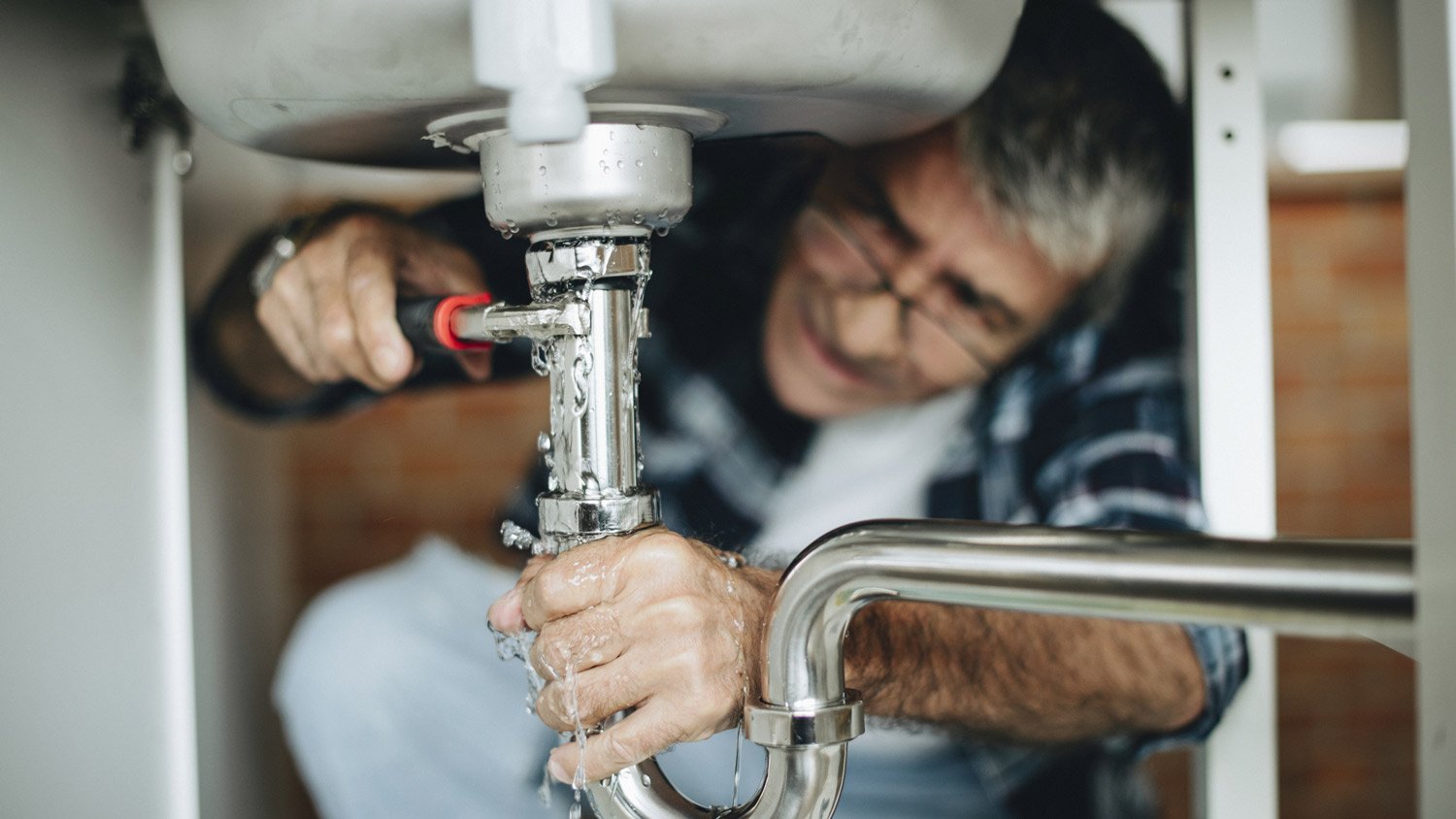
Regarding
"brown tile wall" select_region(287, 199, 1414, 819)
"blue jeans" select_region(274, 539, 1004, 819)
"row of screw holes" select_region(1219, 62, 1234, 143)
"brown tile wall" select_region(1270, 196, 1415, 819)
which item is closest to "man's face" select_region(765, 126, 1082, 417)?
"row of screw holes" select_region(1219, 62, 1234, 143)

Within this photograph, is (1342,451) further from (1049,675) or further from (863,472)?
(1049,675)

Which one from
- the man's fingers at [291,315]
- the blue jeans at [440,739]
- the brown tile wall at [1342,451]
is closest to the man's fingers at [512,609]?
the man's fingers at [291,315]

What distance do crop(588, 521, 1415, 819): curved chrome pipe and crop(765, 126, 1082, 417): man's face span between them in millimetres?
405

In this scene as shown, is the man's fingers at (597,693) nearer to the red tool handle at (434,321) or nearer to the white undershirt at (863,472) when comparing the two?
the red tool handle at (434,321)

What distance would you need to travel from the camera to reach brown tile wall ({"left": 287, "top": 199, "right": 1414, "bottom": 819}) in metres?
1.47

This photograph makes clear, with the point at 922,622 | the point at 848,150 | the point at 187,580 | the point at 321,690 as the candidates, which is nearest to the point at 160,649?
the point at 187,580

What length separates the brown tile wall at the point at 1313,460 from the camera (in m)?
1.47

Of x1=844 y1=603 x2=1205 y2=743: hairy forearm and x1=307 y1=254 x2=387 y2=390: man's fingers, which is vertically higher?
x1=307 y1=254 x2=387 y2=390: man's fingers

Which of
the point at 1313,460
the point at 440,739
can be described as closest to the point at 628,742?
the point at 440,739

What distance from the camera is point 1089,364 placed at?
769 millimetres

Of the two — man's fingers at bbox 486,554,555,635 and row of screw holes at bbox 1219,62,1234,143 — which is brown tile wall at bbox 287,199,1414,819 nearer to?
row of screw holes at bbox 1219,62,1234,143

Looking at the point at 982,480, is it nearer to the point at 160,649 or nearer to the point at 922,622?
the point at 922,622

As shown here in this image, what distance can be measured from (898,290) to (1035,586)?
467 mm

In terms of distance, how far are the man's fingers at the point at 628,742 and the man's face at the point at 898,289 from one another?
0.41 metres
